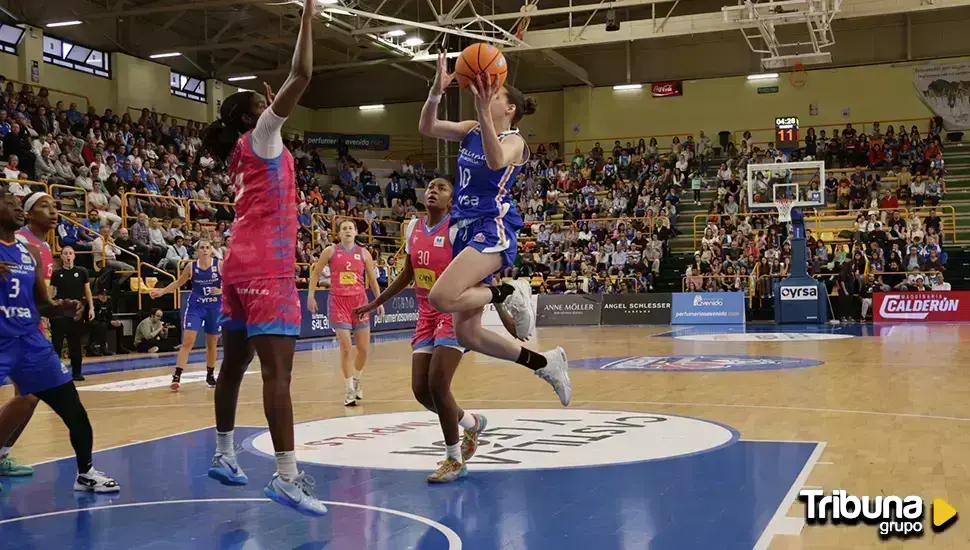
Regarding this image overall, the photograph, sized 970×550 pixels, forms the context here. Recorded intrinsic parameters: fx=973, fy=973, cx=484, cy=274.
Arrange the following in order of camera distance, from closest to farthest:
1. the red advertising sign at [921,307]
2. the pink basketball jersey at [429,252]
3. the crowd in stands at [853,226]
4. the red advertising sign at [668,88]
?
the pink basketball jersey at [429,252]
the red advertising sign at [921,307]
the crowd in stands at [853,226]
the red advertising sign at [668,88]

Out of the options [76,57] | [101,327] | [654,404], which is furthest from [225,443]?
[76,57]

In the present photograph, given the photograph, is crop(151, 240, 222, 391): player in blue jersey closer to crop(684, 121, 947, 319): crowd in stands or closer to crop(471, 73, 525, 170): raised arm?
crop(471, 73, 525, 170): raised arm

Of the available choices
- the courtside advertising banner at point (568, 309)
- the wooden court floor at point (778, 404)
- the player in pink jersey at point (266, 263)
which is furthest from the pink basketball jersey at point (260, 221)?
the courtside advertising banner at point (568, 309)

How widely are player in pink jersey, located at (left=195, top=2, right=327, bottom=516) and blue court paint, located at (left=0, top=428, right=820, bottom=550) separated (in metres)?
0.41

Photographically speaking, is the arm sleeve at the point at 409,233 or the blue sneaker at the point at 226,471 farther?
the arm sleeve at the point at 409,233

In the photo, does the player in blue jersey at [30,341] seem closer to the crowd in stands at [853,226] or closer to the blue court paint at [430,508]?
the blue court paint at [430,508]

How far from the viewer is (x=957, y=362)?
42.7 feet

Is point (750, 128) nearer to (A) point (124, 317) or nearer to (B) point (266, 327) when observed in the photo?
(A) point (124, 317)

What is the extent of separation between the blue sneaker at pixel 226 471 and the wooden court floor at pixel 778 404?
2474mm

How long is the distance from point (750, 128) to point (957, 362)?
81.1 ft

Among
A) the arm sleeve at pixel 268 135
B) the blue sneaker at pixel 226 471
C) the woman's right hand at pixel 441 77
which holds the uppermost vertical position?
the woman's right hand at pixel 441 77

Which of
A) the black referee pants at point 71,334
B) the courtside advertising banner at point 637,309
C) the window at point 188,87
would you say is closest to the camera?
the black referee pants at point 71,334

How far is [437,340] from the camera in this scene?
609cm

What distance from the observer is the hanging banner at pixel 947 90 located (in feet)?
111
